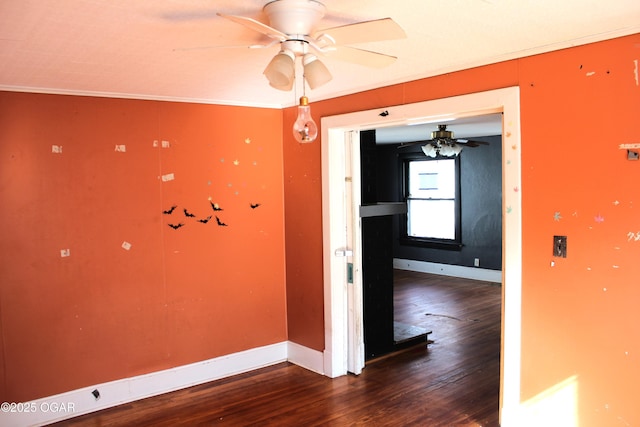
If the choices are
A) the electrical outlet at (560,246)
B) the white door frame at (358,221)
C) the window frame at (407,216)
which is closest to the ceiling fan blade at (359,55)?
the white door frame at (358,221)

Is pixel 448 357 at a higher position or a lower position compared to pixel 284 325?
lower

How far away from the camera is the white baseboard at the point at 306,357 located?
4066mm

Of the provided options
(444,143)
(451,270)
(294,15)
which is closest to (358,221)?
(294,15)

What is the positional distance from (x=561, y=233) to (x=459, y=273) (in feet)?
18.7

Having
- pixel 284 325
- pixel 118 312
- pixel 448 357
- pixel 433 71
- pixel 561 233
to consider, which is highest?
pixel 433 71

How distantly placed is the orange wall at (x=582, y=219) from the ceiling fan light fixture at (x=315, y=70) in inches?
49.3

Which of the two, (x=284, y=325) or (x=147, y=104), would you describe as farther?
(x=284, y=325)

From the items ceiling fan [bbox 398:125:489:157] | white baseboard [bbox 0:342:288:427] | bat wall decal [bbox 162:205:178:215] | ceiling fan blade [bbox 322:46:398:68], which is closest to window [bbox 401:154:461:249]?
ceiling fan [bbox 398:125:489:157]

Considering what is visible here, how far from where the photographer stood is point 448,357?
4414 millimetres

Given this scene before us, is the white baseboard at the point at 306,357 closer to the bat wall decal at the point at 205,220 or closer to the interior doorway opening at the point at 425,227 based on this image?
the interior doorway opening at the point at 425,227

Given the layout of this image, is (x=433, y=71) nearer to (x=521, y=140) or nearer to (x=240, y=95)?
(x=521, y=140)

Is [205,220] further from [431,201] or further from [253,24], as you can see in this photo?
[431,201]

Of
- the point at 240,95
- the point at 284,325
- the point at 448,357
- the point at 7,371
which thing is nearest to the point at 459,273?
the point at 448,357

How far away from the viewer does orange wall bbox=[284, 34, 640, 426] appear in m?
2.36
